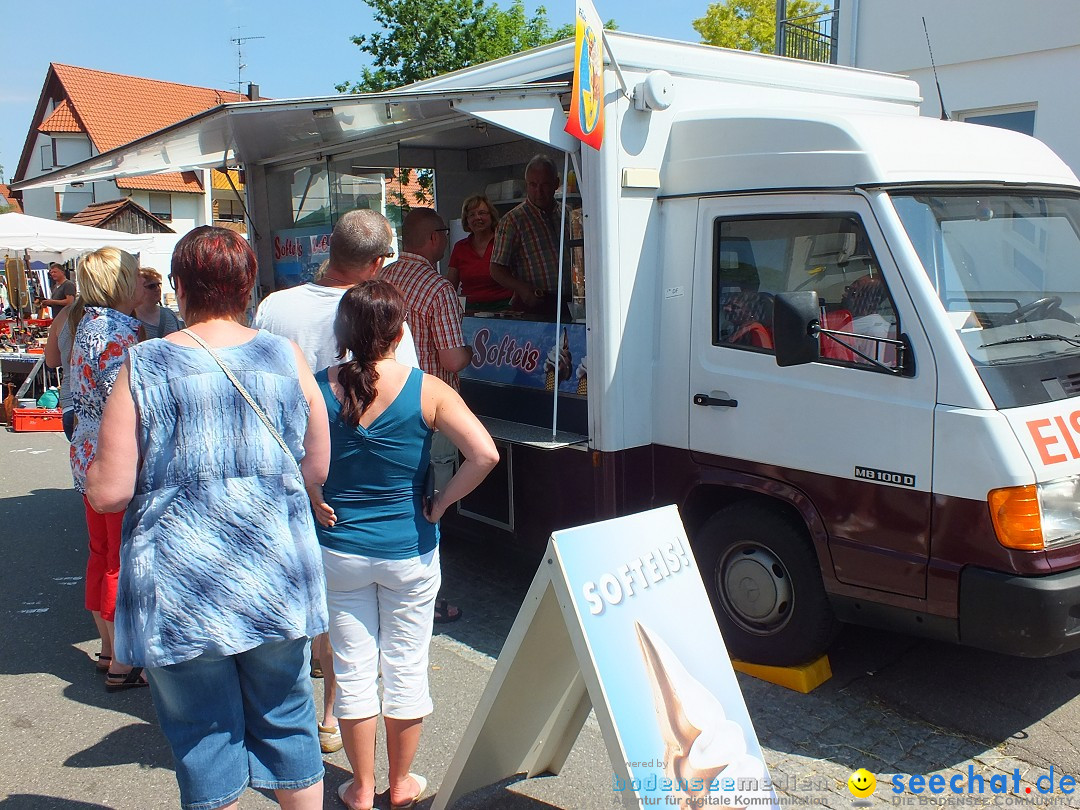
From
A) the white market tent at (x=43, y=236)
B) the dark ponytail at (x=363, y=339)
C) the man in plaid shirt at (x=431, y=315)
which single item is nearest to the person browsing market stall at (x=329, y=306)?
the dark ponytail at (x=363, y=339)

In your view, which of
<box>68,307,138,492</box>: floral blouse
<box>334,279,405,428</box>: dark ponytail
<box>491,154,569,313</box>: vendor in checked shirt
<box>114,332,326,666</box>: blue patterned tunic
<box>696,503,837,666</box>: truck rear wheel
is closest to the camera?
<box>114,332,326,666</box>: blue patterned tunic

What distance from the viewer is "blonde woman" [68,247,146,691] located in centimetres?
386

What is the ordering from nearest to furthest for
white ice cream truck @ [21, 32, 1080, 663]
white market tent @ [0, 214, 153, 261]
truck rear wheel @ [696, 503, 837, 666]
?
white ice cream truck @ [21, 32, 1080, 663] → truck rear wheel @ [696, 503, 837, 666] → white market tent @ [0, 214, 153, 261]

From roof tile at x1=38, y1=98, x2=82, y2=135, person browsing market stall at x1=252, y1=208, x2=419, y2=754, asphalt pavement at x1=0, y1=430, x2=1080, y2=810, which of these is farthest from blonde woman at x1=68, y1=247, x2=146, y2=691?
roof tile at x1=38, y1=98, x2=82, y2=135

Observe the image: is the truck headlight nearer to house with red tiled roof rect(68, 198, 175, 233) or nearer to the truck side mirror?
the truck side mirror

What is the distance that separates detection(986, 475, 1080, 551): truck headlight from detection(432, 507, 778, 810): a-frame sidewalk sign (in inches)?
47.1

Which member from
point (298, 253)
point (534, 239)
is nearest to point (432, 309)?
point (534, 239)

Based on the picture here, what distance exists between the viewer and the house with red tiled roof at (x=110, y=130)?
3675 centimetres

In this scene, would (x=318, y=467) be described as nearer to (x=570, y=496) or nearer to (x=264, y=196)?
(x=570, y=496)

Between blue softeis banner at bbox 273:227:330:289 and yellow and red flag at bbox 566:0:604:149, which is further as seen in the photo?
blue softeis banner at bbox 273:227:330:289

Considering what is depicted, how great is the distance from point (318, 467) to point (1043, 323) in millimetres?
2952

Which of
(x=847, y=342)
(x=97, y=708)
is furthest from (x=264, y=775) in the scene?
(x=847, y=342)

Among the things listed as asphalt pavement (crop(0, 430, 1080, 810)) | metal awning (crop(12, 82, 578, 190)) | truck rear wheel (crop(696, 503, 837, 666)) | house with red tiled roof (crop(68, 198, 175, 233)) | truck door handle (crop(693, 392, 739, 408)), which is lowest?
asphalt pavement (crop(0, 430, 1080, 810))

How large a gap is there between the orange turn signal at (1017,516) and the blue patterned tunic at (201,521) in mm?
2416
